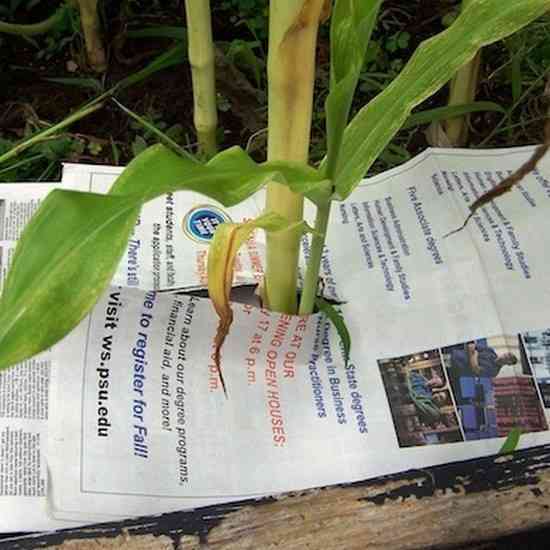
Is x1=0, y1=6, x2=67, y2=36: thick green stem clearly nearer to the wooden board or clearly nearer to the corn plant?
the corn plant

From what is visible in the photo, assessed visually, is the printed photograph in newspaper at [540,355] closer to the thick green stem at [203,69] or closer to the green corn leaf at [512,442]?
the green corn leaf at [512,442]

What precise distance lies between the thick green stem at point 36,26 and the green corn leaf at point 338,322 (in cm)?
42

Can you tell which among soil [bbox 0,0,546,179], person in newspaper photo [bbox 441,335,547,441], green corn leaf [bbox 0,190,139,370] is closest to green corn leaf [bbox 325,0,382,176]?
green corn leaf [bbox 0,190,139,370]

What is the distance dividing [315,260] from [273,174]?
12 centimetres

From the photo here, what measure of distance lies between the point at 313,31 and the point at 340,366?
0.24 meters

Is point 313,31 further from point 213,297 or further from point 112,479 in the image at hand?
point 112,479

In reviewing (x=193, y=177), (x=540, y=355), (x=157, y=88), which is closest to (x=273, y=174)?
(x=193, y=177)

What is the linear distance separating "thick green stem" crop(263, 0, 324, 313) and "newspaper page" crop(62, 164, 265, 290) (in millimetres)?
73

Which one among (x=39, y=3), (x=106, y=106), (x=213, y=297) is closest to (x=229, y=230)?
(x=213, y=297)

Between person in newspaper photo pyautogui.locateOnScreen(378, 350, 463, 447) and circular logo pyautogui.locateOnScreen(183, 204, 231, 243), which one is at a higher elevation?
circular logo pyautogui.locateOnScreen(183, 204, 231, 243)

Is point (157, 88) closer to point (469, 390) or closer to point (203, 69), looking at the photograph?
point (203, 69)

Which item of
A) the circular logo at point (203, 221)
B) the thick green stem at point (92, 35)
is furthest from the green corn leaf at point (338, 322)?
the thick green stem at point (92, 35)

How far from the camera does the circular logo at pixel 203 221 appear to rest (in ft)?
2.19

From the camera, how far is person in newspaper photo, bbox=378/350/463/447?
1.91ft
